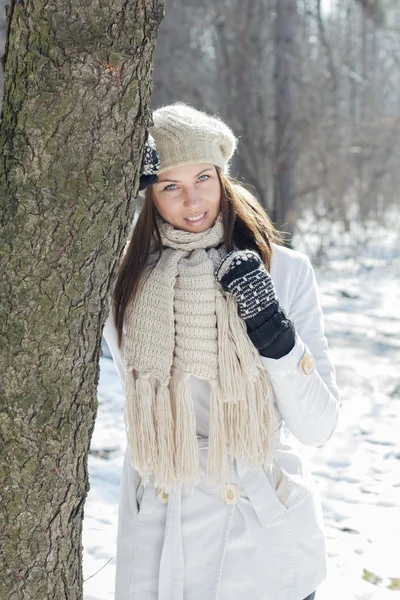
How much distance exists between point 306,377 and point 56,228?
2.58 feet

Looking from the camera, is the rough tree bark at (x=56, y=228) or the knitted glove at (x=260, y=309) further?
the knitted glove at (x=260, y=309)

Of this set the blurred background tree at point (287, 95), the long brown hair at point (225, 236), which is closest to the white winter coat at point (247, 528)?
the long brown hair at point (225, 236)

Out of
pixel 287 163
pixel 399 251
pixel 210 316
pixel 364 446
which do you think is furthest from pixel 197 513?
pixel 399 251

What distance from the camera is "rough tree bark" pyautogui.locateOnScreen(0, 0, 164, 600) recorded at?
4.54 feet

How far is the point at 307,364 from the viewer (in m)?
1.86

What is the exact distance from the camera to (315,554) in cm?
198

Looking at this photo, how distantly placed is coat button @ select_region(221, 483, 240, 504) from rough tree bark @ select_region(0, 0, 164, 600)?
0.46 meters

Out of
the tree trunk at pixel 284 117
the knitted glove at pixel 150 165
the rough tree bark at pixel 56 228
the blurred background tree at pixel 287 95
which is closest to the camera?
the rough tree bark at pixel 56 228

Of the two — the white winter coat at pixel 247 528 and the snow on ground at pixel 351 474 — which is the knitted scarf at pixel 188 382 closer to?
the white winter coat at pixel 247 528

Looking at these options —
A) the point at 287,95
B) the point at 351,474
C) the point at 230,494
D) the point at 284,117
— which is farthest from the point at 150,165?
the point at 287,95

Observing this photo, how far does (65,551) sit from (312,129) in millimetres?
9800

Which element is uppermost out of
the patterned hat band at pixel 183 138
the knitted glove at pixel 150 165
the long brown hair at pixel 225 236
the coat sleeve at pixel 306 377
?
the patterned hat band at pixel 183 138

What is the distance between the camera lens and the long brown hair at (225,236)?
2.06m

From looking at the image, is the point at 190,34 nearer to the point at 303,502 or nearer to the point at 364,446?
the point at 364,446
